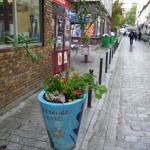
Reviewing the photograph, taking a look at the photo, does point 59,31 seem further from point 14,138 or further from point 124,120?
point 14,138

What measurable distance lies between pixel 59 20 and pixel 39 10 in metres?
1.79

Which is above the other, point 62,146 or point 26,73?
point 26,73

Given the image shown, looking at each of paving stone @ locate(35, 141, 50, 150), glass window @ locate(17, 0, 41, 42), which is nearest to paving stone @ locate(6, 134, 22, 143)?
paving stone @ locate(35, 141, 50, 150)

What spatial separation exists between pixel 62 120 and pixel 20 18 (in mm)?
3370

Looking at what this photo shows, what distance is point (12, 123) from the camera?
14.2ft

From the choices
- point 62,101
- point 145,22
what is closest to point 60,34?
point 62,101

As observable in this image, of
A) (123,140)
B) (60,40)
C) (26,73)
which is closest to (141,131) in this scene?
(123,140)

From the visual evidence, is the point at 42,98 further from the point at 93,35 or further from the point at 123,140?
the point at 93,35

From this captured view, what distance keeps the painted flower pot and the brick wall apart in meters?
1.85

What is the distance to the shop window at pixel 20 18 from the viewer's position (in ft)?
15.8

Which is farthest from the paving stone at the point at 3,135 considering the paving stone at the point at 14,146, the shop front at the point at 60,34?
the shop front at the point at 60,34

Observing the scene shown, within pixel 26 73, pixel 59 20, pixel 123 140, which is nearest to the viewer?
pixel 123 140

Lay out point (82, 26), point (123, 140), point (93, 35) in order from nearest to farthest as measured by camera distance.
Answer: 1. point (82, 26)
2. point (123, 140)
3. point (93, 35)

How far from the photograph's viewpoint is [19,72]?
536cm
